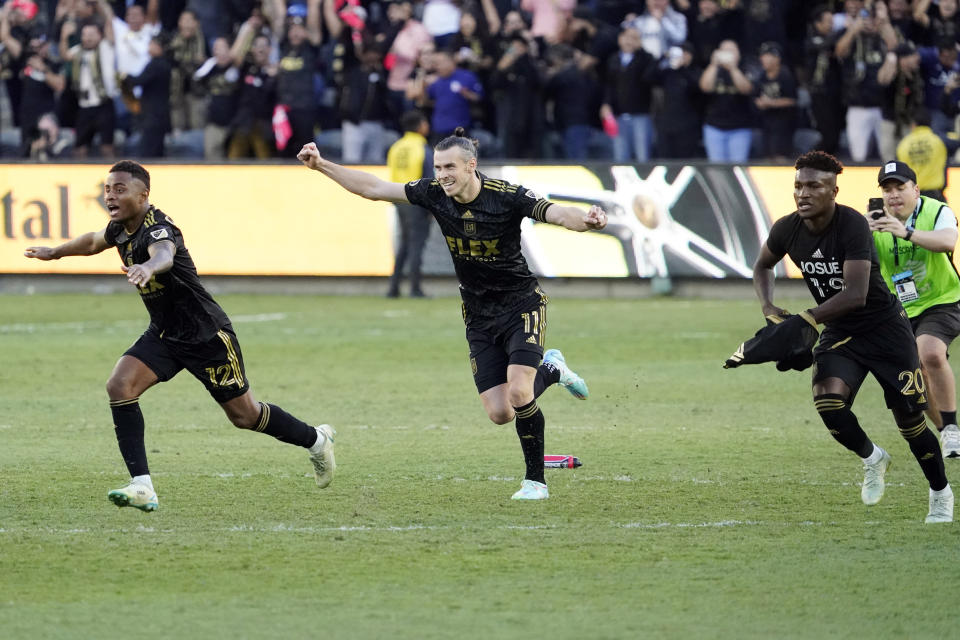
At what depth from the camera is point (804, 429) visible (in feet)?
38.8

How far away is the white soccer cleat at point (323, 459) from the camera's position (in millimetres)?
9008

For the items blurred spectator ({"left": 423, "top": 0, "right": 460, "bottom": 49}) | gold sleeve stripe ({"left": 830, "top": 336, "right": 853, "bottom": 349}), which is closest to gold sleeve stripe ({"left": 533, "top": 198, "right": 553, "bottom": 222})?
gold sleeve stripe ({"left": 830, "top": 336, "right": 853, "bottom": 349})

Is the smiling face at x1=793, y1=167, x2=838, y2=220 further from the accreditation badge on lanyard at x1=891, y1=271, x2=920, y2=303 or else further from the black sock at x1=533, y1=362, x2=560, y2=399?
the black sock at x1=533, y1=362, x2=560, y2=399

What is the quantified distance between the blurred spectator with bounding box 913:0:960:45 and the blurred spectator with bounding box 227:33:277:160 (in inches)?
371

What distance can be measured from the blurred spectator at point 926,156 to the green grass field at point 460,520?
15.3 feet

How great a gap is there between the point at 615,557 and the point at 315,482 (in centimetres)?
266

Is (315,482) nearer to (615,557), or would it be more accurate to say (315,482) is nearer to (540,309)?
(540,309)

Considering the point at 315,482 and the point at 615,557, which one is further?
the point at 315,482

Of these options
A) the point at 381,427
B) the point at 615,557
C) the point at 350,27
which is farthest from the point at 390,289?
the point at 615,557

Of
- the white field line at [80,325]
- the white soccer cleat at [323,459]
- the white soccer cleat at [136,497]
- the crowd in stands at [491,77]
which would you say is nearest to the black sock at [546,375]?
the white soccer cleat at [323,459]

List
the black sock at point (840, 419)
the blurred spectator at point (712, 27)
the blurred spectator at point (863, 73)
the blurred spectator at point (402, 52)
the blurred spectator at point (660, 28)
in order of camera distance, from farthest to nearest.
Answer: the blurred spectator at point (402, 52), the blurred spectator at point (660, 28), the blurred spectator at point (712, 27), the blurred spectator at point (863, 73), the black sock at point (840, 419)

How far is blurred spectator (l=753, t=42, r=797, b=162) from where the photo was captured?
21103 mm

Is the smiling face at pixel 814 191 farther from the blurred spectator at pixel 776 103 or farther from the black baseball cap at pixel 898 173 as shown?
the blurred spectator at pixel 776 103

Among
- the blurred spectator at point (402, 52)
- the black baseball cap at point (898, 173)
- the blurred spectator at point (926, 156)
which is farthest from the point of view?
the blurred spectator at point (402, 52)
